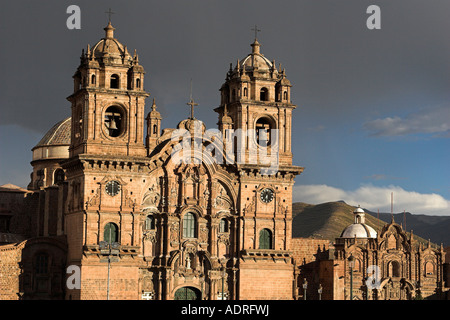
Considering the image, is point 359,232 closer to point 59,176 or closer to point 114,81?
point 59,176

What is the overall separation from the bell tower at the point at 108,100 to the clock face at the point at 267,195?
33.4ft

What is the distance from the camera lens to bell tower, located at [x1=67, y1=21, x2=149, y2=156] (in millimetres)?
74750

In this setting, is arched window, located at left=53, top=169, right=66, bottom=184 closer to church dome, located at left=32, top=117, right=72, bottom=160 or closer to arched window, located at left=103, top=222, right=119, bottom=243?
church dome, located at left=32, top=117, right=72, bottom=160

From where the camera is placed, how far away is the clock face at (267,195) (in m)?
79.7

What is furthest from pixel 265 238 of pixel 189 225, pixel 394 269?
pixel 394 269

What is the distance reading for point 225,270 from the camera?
77.6 meters

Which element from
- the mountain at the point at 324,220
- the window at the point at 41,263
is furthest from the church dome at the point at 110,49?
the mountain at the point at 324,220

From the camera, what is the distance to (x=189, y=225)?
255ft

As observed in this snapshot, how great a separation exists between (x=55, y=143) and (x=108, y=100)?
53.0ft

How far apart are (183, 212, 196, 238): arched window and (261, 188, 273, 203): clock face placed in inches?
232

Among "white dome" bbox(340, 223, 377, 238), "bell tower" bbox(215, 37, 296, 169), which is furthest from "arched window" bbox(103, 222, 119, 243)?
"white dome" bbox(340, 223, 377, 238)

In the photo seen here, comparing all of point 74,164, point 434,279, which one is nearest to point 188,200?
point 74,164
